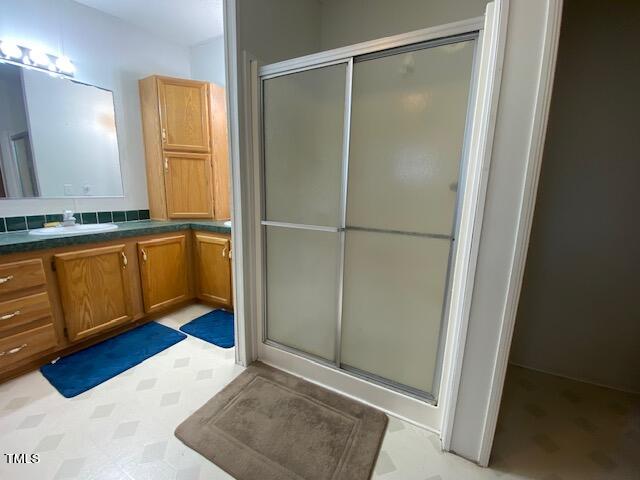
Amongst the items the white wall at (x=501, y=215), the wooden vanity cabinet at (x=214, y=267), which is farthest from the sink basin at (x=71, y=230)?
the white wall at (x=501, y=215)

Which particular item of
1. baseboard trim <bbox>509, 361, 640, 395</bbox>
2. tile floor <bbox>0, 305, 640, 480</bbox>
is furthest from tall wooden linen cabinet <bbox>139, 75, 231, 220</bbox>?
baseboard trim <bbox>509, 361, 640, 395</bbox>

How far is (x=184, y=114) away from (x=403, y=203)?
2.22 meters

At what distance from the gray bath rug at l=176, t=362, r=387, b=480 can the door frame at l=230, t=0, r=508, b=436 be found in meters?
0.13

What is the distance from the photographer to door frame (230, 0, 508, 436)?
1.03 meters

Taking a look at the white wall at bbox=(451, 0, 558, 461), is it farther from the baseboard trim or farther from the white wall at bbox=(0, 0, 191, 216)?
the white wall at bbox=(0, 0, 191, 216)

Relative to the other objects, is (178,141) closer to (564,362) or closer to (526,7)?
(526,7)

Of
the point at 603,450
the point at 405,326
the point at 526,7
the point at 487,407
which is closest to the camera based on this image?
the point at 526,7

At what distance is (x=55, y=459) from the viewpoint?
3.89ft

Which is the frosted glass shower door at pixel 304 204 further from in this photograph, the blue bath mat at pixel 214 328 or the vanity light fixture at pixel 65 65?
the vanity light fixture at pixel 65 65

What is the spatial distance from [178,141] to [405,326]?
2450mm

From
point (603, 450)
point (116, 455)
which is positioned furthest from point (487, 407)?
point (116, 455)

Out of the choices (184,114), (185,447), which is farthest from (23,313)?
(184,114)

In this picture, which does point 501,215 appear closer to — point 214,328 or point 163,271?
point 214,328

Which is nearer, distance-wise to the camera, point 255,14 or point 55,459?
point 55,459
